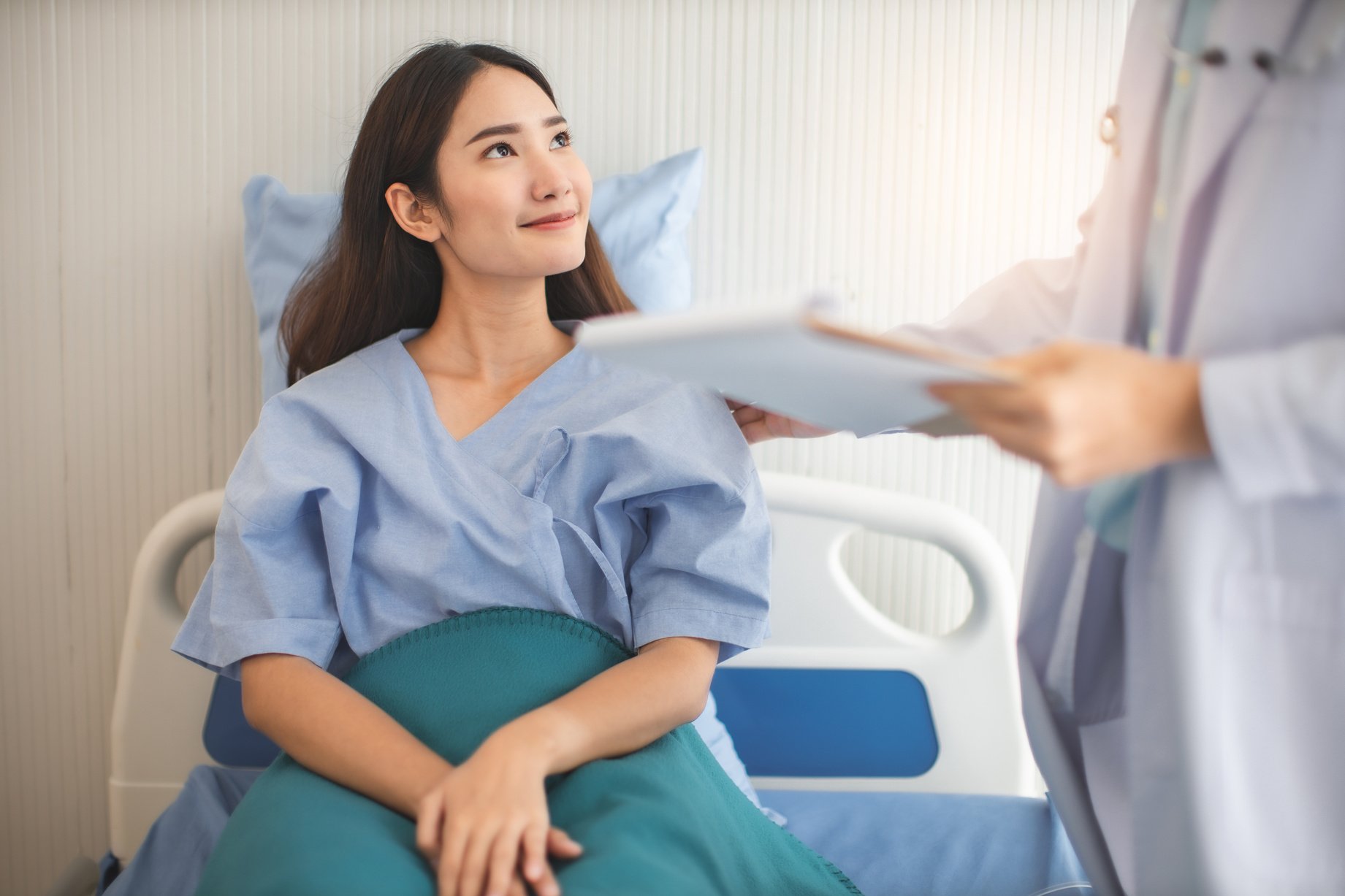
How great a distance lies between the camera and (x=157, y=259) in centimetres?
158

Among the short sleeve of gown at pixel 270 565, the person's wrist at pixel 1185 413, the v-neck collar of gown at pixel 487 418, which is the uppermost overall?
the person's wrist at pixel 1185 413

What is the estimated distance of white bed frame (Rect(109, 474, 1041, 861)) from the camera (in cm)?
138

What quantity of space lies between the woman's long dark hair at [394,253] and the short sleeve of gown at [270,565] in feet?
0.67

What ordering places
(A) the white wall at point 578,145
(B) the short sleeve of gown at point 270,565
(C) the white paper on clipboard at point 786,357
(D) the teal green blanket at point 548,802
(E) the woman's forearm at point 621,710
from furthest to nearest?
(A) the white wall at point 578,145 < (B) the short sleeve of gown at point 270,565 < (E) the woman's forearm at point 621,710 < (D) the teal green blanket at point 548,802 < (C) the white paper on clipboard at point 786,357

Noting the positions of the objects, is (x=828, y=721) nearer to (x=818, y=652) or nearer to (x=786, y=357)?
(x=818, y=652)

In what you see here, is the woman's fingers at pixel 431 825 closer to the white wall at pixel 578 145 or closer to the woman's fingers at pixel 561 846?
the woman's fingers at pixel 561 846

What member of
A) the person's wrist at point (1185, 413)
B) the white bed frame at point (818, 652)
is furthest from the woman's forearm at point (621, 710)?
the person's wrist at point (1185, 413)

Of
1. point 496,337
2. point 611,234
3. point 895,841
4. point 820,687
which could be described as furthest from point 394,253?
point 895,841

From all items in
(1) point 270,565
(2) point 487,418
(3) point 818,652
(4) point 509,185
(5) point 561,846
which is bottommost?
(3) point 818,652

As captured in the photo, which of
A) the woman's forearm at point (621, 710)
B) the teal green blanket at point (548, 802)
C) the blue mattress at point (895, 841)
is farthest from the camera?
the blue mattress at point (895, 841)

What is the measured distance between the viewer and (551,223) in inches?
45.1

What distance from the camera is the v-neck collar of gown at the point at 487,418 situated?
112 cm

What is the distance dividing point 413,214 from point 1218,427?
0.90 metres

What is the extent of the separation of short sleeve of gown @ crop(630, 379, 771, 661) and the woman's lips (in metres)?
0.25
